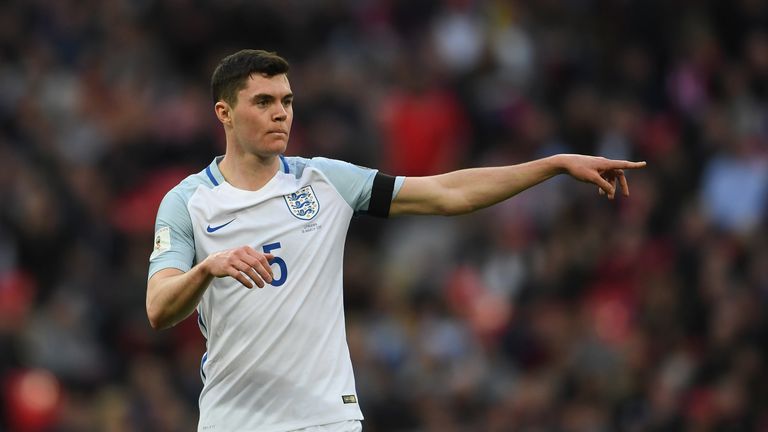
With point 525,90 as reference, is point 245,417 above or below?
below

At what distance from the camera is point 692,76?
14.9m

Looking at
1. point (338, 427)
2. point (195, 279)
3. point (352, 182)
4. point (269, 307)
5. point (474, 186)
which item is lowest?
point (338, 427)

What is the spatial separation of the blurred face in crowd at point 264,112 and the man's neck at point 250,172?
0.08 meters

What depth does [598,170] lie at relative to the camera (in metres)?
6.82

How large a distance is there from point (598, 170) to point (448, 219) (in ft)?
26.8

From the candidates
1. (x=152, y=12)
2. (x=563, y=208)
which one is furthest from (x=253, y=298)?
(x=152, y=12)

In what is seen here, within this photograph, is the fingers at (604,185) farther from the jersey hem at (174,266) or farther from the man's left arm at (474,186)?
the jersey hem at (174,266)

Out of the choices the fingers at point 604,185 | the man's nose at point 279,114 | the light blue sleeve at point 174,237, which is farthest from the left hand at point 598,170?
the light blue sleeve at point 174,237

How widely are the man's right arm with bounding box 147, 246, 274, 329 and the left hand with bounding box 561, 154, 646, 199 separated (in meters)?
1.50

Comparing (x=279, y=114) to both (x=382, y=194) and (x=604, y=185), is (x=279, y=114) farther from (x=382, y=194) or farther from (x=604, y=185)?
(x=604, y=185)

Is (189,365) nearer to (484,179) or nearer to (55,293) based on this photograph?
(55,293)

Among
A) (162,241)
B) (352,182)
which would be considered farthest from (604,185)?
(162,241)

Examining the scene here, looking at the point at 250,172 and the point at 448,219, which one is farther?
the point at 448,219

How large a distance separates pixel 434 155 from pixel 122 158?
319 cm
